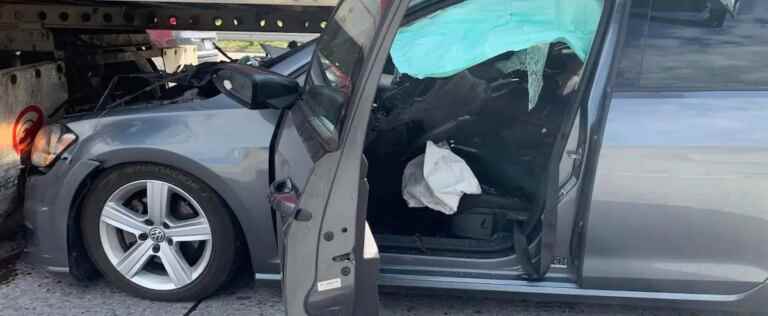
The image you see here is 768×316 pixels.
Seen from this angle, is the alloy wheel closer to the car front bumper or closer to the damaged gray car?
the damaged gray car

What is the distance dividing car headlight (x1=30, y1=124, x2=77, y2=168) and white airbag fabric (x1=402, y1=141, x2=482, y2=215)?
160cm

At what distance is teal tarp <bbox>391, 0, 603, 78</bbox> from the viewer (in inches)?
103

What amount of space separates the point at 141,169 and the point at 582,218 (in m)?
1.93

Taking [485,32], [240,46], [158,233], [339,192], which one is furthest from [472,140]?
[240,46]

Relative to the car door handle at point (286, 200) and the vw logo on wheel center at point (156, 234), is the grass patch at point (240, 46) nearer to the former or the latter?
the vw logo on wheel center at point (156, 234)

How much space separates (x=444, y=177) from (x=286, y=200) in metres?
0.91

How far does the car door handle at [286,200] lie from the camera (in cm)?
205

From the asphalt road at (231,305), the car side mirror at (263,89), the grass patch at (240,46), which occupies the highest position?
the car side mirror at (263,89)

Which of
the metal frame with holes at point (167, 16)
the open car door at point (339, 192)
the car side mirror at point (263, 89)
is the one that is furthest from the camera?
the metal frame with holes at point (167, 16)

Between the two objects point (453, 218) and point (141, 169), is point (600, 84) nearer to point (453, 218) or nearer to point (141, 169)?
point (453, 218)

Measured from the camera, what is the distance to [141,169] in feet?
9.45

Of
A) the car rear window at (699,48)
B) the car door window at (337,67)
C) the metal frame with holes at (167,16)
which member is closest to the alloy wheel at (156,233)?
the car door window at (337,67)

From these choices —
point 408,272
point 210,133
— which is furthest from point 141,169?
point 408,272

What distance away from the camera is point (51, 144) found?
300 centimetres
